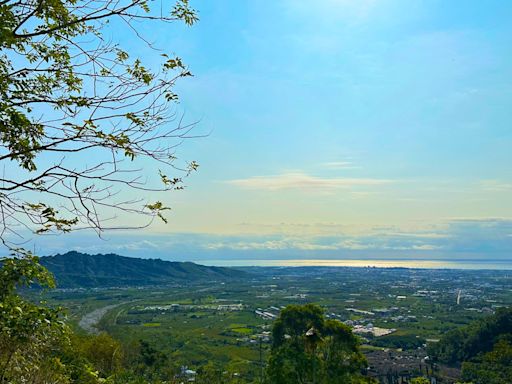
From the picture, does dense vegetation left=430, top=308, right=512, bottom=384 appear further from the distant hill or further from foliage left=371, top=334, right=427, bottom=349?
the distant hill

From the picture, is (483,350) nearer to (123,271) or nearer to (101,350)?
(101,350)

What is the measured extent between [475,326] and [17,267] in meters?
34.8

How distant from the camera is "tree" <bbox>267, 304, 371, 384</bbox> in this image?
1533cm

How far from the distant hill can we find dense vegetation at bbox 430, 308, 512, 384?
84.4 meters

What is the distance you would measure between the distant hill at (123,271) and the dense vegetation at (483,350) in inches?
3323

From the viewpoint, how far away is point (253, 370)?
108 ft

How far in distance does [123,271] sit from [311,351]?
119187 mm

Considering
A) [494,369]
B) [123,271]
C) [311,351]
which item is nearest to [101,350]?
[311,351]

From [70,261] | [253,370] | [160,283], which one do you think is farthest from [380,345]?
[70,261]

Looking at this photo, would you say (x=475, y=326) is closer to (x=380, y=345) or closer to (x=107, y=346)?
(x=380, y=345)

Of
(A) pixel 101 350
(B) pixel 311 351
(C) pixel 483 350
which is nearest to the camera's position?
(B) pixel 311 351

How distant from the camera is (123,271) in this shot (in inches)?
4973

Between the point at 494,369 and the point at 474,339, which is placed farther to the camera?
the point at 474,339

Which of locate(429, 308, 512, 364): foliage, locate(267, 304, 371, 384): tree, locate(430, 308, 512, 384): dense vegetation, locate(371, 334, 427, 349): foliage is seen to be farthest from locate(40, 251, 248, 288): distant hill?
locate(267, 304, 371, 384): tree
